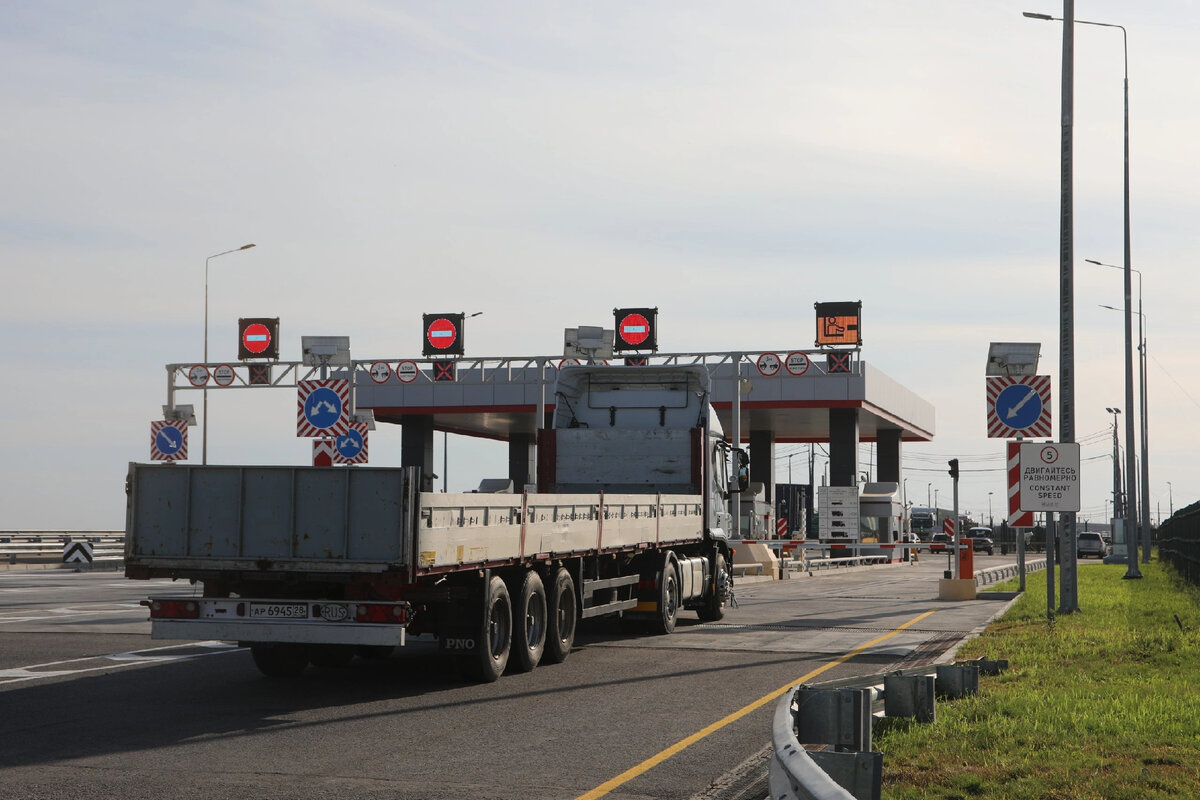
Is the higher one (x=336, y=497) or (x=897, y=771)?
(x=336, y=497)

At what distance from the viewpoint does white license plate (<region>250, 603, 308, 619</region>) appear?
11.8 m

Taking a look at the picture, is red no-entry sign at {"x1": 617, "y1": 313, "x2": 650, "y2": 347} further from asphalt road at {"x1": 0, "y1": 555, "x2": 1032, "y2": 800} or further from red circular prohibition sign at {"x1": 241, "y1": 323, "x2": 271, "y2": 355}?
asphalt road at {"x1": 0, "y1": 555, "x2": 1032, "y2": 800}

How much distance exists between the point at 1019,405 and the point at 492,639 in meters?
9.85

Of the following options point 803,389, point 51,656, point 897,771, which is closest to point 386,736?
point 897,771

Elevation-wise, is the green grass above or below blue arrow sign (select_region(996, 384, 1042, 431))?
below

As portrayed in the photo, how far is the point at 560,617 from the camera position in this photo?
1490cm

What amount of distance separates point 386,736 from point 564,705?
2.02 m

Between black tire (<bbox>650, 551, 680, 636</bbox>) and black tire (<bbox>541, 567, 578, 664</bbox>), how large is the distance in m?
3.07

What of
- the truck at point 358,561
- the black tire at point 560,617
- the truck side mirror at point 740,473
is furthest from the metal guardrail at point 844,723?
the truck side mirror at point 740,473

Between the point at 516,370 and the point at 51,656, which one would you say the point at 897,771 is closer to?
the point at 51,656

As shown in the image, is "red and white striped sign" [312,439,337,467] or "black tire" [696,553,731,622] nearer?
"black tire" [696,553,731,622]

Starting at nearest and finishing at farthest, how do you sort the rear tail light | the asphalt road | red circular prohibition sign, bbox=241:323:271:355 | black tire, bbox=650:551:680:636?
the asphalt road < the rear tail light < black tire, bbox=650:551:680:636 < red circular prohibition sign, bbox=241:323:271:355

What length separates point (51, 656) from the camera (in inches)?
602

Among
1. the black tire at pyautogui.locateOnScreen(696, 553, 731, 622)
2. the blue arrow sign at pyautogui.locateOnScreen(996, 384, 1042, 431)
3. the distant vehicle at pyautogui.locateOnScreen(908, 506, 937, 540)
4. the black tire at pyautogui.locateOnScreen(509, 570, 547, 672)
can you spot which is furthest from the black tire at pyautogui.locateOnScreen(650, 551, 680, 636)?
the distant vehicle at pyautogui.locateOnScreen(908, 506, 937, 540)
